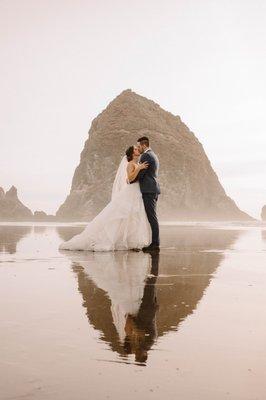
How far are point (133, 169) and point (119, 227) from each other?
154 centimetres

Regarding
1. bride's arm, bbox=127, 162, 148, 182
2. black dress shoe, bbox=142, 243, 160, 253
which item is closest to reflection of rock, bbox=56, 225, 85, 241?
black dress shoe, bbox=142, 243, 160, 253

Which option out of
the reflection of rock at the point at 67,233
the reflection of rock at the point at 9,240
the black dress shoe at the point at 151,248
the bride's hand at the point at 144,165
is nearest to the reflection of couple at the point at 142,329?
the black dress shoe at the point at 151,248

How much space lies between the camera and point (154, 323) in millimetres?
4445

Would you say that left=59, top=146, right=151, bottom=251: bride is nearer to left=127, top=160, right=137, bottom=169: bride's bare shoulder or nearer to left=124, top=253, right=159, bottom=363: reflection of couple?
left=127, top=160, right=137, bottom=169: bride's bare shoulder

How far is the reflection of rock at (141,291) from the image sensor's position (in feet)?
13.2

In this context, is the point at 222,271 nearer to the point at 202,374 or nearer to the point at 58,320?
the point at 58,320

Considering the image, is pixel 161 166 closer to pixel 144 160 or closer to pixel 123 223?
pixel 144 160

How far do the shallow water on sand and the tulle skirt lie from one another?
4.81 meters

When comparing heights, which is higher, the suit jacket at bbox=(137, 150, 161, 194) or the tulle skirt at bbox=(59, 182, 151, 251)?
the suit jacket at bbox=(137, 150, 161, 194)

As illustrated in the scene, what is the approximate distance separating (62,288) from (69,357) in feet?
10.4

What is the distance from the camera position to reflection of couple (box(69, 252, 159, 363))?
152 inches

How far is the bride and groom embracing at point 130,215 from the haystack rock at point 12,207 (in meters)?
127

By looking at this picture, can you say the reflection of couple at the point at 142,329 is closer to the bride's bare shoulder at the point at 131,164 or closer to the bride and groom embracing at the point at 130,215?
the bride and groom embracing at the point at 130,215

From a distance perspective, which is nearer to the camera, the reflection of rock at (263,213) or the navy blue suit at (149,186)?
the navy blue suit at (149,186)
